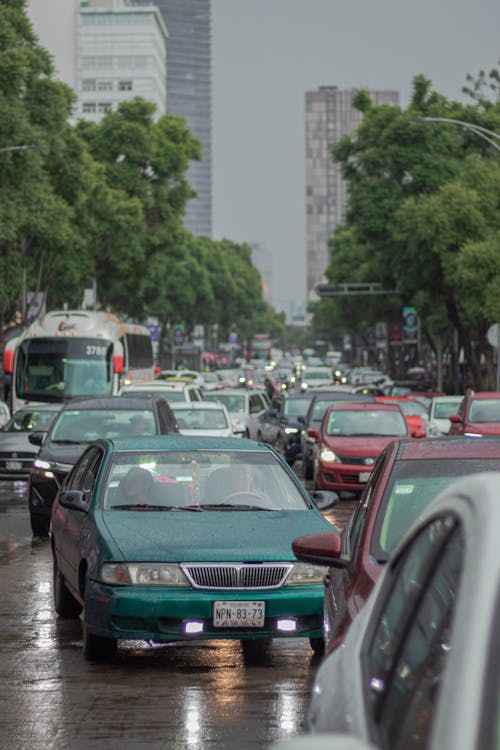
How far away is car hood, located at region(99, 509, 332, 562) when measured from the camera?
9914 mm

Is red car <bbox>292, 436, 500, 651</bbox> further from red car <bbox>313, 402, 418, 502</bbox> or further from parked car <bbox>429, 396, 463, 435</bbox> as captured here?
parked car <bbox>429, 396, 463, 435</bbox>

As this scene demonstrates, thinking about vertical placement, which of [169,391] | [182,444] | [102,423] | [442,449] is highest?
[442,449]

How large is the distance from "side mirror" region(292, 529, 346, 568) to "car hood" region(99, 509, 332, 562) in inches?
115

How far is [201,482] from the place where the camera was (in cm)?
1159

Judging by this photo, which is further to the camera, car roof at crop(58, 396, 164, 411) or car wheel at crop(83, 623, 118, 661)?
car roof at crop(58, 396, 164, 411)

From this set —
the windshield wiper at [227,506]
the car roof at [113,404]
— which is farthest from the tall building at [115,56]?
the windshield wiper at [227,506]

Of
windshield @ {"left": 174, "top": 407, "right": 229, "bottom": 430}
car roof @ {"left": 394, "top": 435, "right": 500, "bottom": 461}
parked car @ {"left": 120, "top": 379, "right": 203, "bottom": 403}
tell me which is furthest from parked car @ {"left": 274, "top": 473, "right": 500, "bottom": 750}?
parked car @ {"left": 120, "top": 379, "right": 203, "bottom": 403}

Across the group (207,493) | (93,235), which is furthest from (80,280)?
(207,493)

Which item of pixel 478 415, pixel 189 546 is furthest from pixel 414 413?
pixel 189 546

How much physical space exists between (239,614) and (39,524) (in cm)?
958

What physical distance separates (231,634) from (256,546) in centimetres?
61

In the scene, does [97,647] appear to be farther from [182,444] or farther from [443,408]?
[443,408]

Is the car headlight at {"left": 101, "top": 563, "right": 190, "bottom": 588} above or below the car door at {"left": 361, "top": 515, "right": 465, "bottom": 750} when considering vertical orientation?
below

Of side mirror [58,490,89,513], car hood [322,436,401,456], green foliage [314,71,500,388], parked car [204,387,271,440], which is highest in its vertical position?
green foliage [314,71,500,388]
